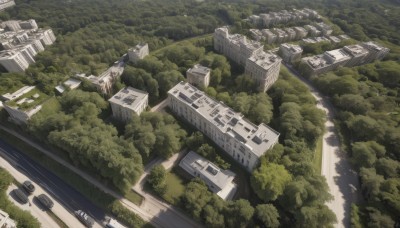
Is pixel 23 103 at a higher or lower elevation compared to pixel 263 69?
higher

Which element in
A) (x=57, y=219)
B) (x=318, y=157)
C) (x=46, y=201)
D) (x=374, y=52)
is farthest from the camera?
(x=374, y=52)

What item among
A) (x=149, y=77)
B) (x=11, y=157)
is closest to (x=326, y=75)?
(x=149, y=77)

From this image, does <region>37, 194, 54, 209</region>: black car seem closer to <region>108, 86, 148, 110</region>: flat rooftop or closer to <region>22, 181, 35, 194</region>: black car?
<region>22, 181, 35, 194</region>: black car

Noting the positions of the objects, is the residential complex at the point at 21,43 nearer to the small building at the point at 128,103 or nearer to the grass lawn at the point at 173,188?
the small building at the point at 128,103

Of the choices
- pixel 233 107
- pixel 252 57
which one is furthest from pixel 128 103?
pixel 252 57

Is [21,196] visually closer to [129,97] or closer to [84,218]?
[84,218]

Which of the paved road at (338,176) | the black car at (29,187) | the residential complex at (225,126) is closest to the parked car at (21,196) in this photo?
the black car at (29,187)

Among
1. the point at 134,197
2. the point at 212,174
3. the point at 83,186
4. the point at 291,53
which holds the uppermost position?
the point at 291,53
